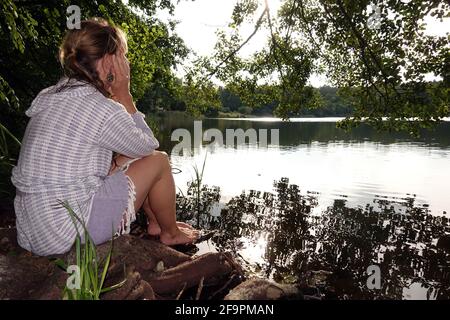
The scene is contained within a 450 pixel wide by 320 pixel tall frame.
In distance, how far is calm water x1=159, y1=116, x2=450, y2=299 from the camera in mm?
5195

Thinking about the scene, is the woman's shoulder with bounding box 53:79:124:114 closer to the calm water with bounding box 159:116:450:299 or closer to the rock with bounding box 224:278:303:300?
the rock with bounding box 224:278:303:300

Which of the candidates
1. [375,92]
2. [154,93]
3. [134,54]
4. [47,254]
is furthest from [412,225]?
[154,93]

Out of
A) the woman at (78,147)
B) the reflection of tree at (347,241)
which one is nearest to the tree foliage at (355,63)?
the reflection of tree at (347,241)

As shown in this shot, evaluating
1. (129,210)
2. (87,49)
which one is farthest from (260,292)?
(87,49)

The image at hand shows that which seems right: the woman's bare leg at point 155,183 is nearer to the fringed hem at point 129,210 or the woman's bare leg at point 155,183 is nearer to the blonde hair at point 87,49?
the fringed hem at point 129,210

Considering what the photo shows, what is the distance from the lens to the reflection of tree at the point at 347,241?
16.7 ft

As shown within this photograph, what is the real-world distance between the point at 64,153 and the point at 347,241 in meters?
5.92

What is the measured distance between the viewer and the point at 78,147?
269cm

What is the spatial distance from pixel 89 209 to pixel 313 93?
420 inches

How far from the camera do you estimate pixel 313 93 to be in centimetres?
1216

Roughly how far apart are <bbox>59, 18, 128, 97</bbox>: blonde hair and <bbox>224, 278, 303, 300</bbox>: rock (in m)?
2.20

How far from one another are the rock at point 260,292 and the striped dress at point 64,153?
1566mm

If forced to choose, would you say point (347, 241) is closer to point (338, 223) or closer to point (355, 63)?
point (338, 223)

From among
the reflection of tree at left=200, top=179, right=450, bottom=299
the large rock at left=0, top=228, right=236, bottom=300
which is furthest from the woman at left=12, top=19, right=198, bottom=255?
the reflection of tree at left=200, top=179, right=450, bottom=299
